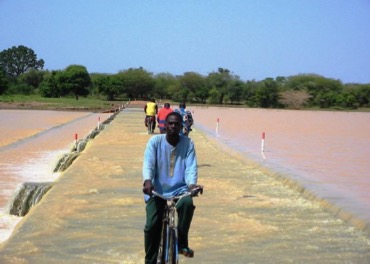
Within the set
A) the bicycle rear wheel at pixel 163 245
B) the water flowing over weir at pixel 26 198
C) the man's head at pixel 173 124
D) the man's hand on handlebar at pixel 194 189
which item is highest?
the man's head at pixel 173 124

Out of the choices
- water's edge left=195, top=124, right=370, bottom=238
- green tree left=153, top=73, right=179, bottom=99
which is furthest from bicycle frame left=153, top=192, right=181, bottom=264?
green tree left=153, top=73, right=179, bottom=99

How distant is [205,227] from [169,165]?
2.78 m

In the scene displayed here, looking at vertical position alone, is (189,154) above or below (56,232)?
above

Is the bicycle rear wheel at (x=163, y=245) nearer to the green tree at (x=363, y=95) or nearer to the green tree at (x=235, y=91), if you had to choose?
the green tree at (x=363, y=95)

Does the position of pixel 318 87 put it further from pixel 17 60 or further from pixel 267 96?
pixel 17 60

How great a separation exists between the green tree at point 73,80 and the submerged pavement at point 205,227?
296ft

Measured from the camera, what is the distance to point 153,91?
392ft

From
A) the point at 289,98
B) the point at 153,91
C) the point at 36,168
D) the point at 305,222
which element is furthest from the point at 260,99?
the point at 305,222

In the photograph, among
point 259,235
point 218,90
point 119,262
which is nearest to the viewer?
point 119,262

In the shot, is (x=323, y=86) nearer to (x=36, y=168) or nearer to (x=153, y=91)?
(x=153, y=91)

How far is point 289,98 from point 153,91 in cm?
2741

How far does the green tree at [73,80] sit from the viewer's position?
101 metres

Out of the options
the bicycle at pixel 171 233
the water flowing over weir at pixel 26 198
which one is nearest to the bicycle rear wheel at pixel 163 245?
the bicycle at pixel 171 233

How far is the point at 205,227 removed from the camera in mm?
7699
